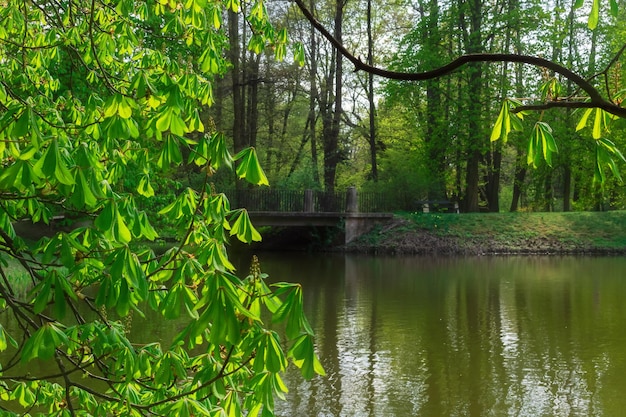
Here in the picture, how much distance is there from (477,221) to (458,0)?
11.9m

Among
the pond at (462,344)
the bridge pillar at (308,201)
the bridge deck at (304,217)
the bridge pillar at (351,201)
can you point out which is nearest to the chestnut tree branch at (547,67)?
the pond at (462,344)

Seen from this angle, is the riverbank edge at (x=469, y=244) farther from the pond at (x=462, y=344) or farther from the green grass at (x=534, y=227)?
the pond at (x=462, y=344)

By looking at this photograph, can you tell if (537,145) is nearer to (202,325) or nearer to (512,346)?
(202,325)

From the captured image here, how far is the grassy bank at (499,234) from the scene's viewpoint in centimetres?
2917

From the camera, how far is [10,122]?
229 cm

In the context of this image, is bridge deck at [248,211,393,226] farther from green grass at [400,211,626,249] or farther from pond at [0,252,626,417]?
pond at [0,252,626,417]

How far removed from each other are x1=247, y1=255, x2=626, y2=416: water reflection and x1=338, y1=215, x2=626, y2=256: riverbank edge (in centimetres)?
777

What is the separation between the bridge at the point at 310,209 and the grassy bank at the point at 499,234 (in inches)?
27.6

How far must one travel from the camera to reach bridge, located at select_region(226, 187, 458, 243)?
2906cm

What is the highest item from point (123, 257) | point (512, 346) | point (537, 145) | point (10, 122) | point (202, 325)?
point (10, 122)

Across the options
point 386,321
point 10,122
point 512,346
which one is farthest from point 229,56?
point 10,122

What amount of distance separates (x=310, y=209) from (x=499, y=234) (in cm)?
840

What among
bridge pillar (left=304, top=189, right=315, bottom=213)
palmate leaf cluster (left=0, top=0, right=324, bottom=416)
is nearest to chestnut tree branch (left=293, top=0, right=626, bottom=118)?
palmate leaf cluster (left=0, top=0, right=324, bottom=416)

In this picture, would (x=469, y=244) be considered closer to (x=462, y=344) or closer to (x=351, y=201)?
(x=351, y=201)
